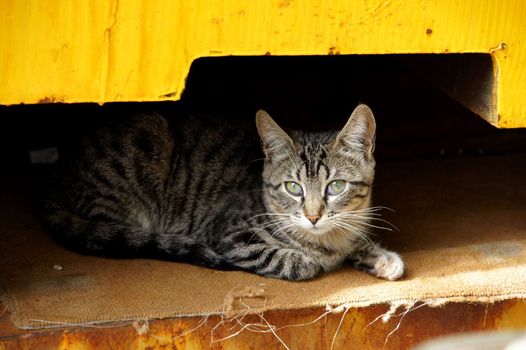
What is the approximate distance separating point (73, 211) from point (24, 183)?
2.36 feet

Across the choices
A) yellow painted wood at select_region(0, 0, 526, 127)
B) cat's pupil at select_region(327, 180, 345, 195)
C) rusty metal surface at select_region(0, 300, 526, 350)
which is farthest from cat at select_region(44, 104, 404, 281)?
yellow painted wood at select_region(0, 0, 526, 127)

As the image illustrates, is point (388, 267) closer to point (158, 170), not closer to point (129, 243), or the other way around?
point (129, 243)

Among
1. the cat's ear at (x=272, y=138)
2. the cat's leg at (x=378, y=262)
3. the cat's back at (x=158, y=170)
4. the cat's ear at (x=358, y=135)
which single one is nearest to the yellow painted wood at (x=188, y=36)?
the cat's ear at (x=358, y=135)

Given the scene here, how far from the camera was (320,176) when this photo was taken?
9.95ft

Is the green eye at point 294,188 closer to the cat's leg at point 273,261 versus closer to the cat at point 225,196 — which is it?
the cat at point 225,196

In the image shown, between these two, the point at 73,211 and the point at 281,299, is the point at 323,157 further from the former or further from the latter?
the point at 73,211

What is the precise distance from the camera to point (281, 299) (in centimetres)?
272

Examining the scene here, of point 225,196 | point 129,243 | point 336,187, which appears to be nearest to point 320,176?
point 336,187

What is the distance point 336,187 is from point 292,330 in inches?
25.1

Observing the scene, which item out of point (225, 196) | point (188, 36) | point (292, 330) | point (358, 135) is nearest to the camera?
point (188, 36)

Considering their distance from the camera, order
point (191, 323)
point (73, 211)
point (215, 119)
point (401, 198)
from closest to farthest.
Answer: point (191, 323), point (73, 211), point (215, 119), point (401, 198)

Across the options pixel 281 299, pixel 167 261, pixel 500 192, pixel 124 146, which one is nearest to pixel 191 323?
pixel 281 299

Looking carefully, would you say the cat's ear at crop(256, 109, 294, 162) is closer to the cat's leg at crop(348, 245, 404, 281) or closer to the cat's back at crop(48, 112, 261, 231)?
the cat's back at crop(48, 112, 261, 231)

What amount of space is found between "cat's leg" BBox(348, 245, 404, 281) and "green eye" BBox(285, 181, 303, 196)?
0.35 meters
